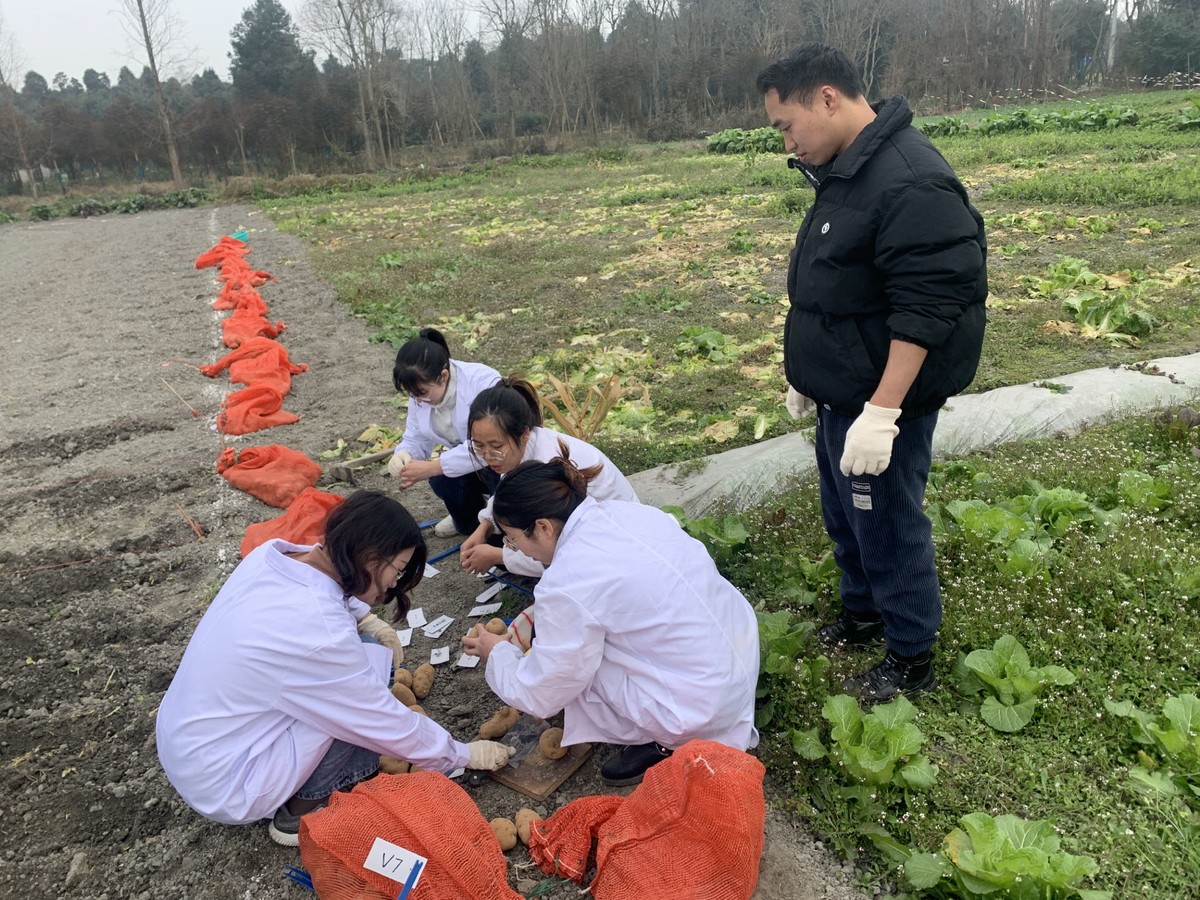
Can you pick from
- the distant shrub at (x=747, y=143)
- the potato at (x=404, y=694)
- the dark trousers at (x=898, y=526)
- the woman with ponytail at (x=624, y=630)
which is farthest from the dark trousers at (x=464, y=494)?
the distant shrub at (x=747, y=143)

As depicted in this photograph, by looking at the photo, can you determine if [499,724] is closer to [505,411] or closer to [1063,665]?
[505,411]

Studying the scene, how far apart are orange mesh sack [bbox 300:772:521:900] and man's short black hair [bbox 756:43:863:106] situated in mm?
2265

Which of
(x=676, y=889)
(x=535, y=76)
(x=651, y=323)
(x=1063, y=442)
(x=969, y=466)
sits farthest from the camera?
(x=535, y=76)

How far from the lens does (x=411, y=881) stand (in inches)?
81.4

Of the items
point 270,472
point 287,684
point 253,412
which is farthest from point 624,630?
point 253,412

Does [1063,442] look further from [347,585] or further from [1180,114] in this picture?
[1180,114]

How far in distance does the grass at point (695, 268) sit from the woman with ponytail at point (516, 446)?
5.44ft

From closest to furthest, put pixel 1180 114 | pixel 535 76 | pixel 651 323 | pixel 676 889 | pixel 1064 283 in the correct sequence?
1. pixel 676 889
2. pixel 1064 283
3. pixel 651 323
4. pixel 1180 114
5. pixel 535 76

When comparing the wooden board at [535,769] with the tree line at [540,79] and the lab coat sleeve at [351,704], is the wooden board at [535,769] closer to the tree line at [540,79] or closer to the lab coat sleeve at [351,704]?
the lab coat sleeve at [351,704]

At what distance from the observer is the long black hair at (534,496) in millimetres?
2430

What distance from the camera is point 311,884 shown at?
2342mm

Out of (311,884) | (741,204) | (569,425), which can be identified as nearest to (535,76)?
(741,204)

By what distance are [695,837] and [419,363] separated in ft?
8.57

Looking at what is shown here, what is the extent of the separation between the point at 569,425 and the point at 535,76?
45.4m
